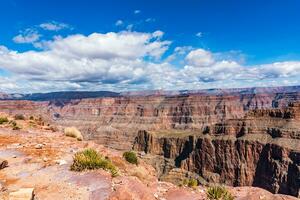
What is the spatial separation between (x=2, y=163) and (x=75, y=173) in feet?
14.8

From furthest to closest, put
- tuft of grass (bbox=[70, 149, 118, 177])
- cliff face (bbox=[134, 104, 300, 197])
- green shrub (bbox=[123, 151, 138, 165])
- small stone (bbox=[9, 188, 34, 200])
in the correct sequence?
cliff face (bbox=[134, 104, 300, 197]), green shrub (bbox=[123, 151, 138, 165]), tuft of grass (bbox=[70, 149, 118, 177]), small stone (bbox=[9, 188, 34, 200])

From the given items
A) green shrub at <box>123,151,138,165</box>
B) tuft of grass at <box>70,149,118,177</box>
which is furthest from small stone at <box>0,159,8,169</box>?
green shrub at <box>123,151,138,165</box>

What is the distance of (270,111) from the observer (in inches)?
5148

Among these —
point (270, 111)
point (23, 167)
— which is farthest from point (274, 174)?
point (23, 167)

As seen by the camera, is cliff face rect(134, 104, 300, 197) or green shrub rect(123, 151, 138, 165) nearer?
green shrub rect(123, 151, 138, 165)

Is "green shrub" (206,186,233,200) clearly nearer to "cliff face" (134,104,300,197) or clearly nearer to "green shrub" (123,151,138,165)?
"green shrub" (123,151,138,165)

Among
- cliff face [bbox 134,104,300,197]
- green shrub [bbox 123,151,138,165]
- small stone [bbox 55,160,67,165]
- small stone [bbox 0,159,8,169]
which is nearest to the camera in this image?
small stone [bbox 0,159,8,169]

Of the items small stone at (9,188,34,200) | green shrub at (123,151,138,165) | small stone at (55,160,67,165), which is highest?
small stone at (9,188,34,200)

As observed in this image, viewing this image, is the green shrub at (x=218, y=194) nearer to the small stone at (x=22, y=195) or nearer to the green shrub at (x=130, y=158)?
the small stone at (x=22, y=195)

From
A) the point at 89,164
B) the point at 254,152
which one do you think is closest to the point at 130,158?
the point at 89,164

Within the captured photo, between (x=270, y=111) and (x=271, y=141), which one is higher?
(x=270, y=111)

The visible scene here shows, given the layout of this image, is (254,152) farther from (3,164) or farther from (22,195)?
(22,195)

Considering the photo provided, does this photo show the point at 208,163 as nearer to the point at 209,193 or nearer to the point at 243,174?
the point at 243,174

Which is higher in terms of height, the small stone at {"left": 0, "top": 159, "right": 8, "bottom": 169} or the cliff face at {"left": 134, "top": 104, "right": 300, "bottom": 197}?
the small stone at {"left": 0, "top": 159, "right": 8, "bottom": 169}
